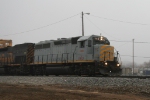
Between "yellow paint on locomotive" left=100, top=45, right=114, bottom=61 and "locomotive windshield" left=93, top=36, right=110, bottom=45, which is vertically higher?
"locomotive windshield" left=93, top=36, right=110, bottom=45

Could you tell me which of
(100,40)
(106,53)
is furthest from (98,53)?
(100,40)

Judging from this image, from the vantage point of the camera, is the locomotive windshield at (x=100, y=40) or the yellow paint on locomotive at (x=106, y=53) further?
the locomotive windshield at (x=100, y=40)

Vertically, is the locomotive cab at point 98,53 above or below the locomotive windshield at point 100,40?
below

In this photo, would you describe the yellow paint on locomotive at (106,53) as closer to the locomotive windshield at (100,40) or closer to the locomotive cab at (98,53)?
the locomotive cab at (98,53)

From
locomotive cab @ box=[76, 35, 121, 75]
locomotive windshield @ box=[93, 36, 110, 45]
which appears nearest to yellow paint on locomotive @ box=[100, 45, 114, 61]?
locomotive cab @ box=[76, 35, 121, 75]

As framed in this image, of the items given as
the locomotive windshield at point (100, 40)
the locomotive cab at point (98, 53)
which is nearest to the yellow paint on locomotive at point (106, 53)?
the locomotive cab at point (98, 53)

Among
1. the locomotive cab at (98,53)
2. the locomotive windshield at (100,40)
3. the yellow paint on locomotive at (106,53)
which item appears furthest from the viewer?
the locomotive windshield at (100,40)

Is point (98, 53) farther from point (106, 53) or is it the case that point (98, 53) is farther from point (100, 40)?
point (100, 40)

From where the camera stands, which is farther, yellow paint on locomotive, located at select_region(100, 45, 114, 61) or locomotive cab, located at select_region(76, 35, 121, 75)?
yellow paint on locomotive, located at select_region(100, 45, 114, 61)

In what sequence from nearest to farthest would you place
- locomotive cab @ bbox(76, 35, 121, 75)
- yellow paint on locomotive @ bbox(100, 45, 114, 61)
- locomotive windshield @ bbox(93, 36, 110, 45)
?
1. locomotive cab @ bbox(76, 35, 121, 75)
2. yellow paint on locomotive @ bbox(100, 45, 114, 61)
3. locomotive windshield @ bbox(93, 36, 110, 45)

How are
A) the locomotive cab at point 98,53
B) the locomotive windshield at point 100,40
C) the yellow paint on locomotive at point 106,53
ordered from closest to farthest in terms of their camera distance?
the locomotive cab at point 98,53 < the yellow paint on locomotive at point 106,53 < the locomotive windshield at point 100,40

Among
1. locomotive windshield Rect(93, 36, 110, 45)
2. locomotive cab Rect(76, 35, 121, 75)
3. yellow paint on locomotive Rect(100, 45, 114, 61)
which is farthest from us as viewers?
locomotive windshield Rect(93, 36, 110, 45)

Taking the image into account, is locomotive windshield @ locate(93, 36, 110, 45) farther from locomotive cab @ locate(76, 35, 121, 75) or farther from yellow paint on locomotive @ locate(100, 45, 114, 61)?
yellow paint on locomotive @ locate(100, 45, 114, 61)

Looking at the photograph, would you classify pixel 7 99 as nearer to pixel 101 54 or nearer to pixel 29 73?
pixel 101 54
